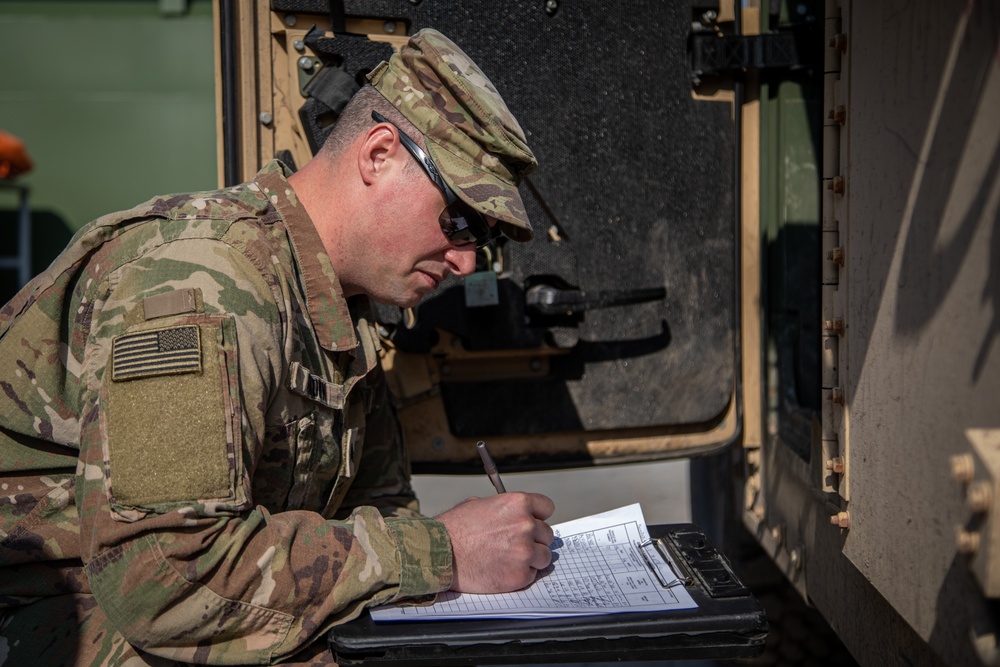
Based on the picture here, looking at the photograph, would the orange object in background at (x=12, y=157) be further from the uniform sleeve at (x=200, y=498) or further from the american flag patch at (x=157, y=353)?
the american flag patch at (x=157, y=353)

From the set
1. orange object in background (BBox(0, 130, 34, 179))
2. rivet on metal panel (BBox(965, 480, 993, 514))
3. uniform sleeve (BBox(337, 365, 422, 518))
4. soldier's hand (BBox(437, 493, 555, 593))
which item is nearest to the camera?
rivet on metal panel (BBox(965, 480, 993, 514))

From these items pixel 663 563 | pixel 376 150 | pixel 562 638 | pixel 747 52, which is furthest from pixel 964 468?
pixel 747 52

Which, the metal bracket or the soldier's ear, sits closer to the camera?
the soldier's ear

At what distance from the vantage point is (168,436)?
1233 mm

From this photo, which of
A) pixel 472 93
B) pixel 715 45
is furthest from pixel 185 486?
pixel 715 45

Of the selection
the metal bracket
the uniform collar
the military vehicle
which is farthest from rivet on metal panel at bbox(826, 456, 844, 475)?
the metal bracket

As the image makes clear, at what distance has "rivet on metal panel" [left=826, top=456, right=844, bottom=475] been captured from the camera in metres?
1.49

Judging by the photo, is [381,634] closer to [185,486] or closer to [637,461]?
[185,486]

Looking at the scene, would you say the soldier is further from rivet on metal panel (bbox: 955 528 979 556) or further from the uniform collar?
rivet on metal panel (bbox: 955 528 979 556)

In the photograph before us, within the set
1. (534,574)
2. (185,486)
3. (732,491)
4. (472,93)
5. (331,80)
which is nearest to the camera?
(185,486)

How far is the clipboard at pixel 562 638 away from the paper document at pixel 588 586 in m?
0.02

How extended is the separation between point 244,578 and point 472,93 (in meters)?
0.79

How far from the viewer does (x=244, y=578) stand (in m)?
1.27

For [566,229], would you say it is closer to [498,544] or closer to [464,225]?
[464,225]
